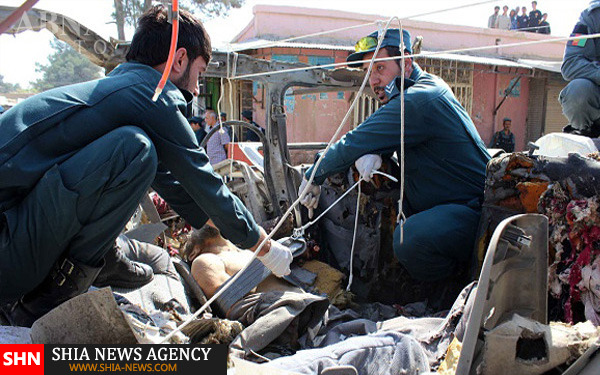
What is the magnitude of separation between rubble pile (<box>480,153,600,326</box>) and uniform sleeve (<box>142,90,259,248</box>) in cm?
119

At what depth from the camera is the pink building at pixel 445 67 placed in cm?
1165

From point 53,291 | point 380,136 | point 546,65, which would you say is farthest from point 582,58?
point 546,65

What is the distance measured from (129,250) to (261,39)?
30.8 ft

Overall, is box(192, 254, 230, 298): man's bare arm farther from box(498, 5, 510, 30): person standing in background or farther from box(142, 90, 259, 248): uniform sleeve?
box(498, 5, 510, 30): person standing in background

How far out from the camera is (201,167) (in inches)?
79.8

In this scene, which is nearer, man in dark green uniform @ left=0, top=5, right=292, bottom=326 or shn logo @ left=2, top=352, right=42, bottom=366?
shn logo @ left=2, top=352, right=42, bottom=366

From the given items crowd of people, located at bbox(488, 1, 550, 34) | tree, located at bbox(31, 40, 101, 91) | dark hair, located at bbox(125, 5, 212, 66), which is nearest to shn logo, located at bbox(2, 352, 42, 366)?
dark hair, located at bbox(125, 5, 212, 66)

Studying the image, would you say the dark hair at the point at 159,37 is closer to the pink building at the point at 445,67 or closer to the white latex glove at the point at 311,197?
the white latex glove at the point at 311,197

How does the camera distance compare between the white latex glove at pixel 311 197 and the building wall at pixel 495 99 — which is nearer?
the white latex glove at pixel 311 197

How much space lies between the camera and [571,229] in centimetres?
197

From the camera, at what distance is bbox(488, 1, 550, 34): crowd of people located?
14828mm

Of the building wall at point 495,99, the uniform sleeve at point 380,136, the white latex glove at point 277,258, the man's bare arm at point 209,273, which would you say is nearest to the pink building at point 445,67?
the building wall at point 495,99

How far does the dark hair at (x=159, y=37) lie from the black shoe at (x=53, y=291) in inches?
34.3

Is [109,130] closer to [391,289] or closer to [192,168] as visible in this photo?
[192,168]
